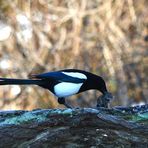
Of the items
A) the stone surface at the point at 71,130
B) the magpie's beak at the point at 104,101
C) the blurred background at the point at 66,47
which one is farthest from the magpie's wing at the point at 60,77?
the blurred background at the point at 66,47

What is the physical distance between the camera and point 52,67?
9.04 m

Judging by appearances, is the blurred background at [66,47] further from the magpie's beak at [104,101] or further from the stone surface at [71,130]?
the stone surface at [71,130]

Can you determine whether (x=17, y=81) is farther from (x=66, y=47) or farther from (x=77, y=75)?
(x=66, y=47)

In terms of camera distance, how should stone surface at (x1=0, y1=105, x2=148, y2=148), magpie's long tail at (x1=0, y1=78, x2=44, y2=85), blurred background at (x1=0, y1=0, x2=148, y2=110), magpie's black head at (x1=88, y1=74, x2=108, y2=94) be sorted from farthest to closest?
1. blurred background at (x1=0, y1=0, x2=148, y2=110)
2. magpie's black head at (x1=88, y1=74, x2=108, y2=94)
3. magpie's long tail at (x1=0, y1=78, x2=44, y2=85)
4. stone surface at (x1=0, y1=105, x2=148, y2=148)

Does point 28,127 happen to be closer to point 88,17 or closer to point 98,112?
point 98,112

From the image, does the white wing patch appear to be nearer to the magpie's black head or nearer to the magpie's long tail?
the magpie's black head

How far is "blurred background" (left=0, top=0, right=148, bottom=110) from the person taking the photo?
896 cm

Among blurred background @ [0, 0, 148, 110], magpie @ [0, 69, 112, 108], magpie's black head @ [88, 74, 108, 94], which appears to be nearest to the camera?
magpie @ [0, 69, 112, 108]

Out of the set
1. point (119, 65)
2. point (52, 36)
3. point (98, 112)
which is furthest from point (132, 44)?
point (98, 112)

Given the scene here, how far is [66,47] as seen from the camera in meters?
9.08

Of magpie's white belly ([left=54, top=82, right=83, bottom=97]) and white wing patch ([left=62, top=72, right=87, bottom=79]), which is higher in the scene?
white wing patch ([left=62, top=72, right=87, bottom=79])

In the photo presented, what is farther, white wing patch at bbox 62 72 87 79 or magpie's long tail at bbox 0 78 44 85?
white wing patch at bbox 62 72 87 79

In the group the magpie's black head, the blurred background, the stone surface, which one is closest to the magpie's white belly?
the magpie's black head

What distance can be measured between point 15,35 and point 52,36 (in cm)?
49
